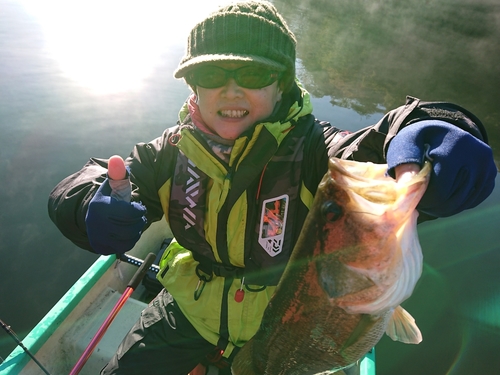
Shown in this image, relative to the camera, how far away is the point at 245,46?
2164 mm

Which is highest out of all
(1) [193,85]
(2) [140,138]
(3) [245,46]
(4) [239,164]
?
(3) [245,46]

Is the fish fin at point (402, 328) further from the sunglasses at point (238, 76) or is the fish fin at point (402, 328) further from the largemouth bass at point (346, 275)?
the sunglasses at point (238, 76)

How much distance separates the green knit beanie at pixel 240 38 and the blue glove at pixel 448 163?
1.04 metres

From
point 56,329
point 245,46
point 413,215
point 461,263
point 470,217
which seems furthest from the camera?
point 470,217

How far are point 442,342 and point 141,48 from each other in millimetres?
12282

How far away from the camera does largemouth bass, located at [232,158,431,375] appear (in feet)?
4.61

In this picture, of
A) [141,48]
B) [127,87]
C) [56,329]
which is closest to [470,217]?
[56,329]

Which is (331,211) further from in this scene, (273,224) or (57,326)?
(57,326)

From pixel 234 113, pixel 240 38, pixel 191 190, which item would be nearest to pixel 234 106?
pixel 234 113

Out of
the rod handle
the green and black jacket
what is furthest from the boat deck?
the green and black jacket

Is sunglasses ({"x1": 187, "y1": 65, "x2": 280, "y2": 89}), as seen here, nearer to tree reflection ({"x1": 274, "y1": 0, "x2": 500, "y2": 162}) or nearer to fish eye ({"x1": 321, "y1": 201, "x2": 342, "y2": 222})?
fish eye ({"x1": 321, "y1": 201, "x2": 342, "y2": 222})

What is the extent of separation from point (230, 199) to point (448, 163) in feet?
4.17

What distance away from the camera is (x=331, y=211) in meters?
1.47

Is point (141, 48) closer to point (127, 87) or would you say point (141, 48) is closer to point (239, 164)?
point (127, 87)
